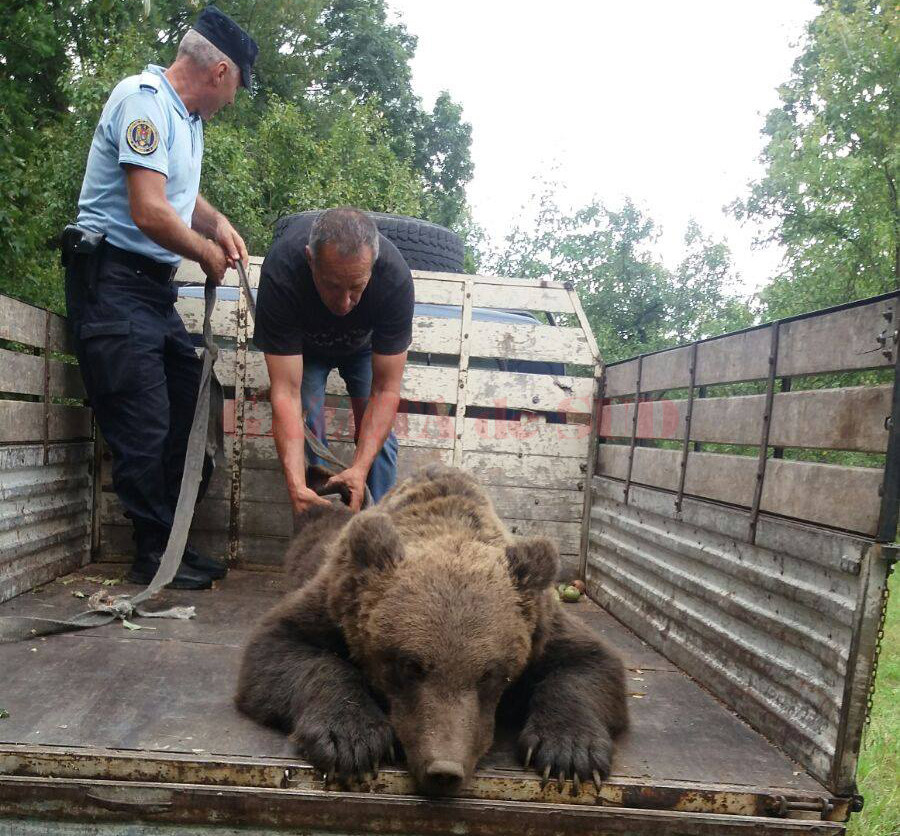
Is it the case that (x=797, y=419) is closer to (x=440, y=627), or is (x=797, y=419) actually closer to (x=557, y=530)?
(x=440, y=627)

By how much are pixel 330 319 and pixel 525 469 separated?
1.62 meters

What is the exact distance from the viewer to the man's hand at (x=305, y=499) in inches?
157

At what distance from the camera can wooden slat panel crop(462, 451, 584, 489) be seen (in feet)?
16.3

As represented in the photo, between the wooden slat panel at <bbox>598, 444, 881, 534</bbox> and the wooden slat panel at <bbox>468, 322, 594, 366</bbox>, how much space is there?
1.22 metres

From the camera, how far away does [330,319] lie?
14.1ft

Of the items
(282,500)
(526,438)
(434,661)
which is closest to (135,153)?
(282,500)

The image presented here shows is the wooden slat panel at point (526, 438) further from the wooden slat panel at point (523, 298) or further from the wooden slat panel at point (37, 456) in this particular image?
the wooden slat panel at point (37, 456)

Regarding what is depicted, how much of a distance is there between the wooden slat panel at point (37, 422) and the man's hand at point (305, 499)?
1374mm

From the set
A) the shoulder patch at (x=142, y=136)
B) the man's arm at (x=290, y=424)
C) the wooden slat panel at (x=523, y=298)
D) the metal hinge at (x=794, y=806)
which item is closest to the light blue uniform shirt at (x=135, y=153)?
the shoulder patch at (x=142, y=136)

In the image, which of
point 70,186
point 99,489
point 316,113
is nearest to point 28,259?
point 70,186

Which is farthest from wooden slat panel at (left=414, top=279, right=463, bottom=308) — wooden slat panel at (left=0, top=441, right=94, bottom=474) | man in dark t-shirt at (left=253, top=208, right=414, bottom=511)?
wooden slat panel at (left=0, top=441, right=94, bottom=474)

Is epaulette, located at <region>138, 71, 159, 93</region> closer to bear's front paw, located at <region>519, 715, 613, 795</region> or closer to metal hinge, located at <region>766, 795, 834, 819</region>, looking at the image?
bear's front paw, located at <region>519, 715, 613, 795</region>

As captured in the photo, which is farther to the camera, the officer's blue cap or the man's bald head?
the officer's blue cap

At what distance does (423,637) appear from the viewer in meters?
2.19
